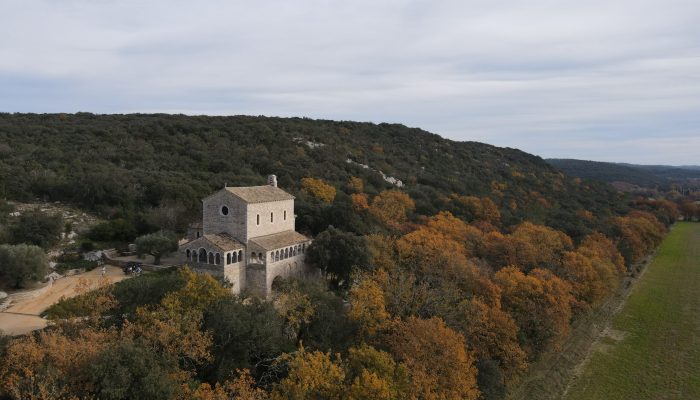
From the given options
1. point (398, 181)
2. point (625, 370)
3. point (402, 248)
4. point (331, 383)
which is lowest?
point (625, 370)

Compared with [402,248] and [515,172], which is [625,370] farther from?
[515,172]

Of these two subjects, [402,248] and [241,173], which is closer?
[402,248]

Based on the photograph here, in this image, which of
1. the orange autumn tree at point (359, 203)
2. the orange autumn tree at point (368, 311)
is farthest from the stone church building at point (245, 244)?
the orange autumn tree at point (359, 203)

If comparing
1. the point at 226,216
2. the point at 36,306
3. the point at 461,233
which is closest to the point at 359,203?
the point at 461,233

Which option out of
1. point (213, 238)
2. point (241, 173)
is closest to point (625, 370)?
point (213, 238)

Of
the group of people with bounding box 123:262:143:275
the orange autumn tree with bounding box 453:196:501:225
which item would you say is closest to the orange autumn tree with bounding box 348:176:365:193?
the orange autumn tree with bounding box 453:196:501:225

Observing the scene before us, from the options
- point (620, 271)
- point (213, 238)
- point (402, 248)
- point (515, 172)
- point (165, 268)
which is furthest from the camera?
point (515, 172)

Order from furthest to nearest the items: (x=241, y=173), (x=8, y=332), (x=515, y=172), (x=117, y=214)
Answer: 1. (x=515, y=172)
2. (x=241, y=173)
3. (x=117, y=214)
4. (x=8, y=332)

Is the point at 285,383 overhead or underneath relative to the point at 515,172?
underneath
